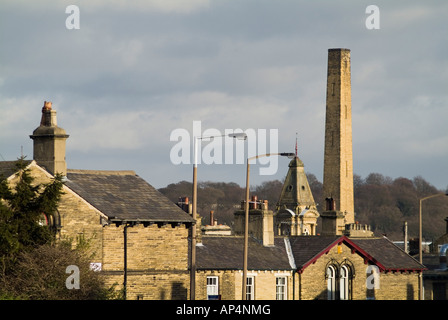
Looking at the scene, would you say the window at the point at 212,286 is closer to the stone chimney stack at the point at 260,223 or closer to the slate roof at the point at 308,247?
the slate roof at the point at 308,247

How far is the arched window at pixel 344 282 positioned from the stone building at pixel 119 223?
11960 millimetres

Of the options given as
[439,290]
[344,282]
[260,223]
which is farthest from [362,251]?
[439,290]

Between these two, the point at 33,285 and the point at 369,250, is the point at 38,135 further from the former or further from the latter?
the point at 369,250

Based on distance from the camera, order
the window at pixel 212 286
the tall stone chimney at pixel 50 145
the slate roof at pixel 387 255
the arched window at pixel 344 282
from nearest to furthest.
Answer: the tall stone chimney at pixel 50 145, the window at pixel 212 286, the arched window at pixel 344 282, the slate roof at pixel 387 255

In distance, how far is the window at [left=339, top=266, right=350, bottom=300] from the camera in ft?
186

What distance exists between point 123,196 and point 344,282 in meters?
15.6

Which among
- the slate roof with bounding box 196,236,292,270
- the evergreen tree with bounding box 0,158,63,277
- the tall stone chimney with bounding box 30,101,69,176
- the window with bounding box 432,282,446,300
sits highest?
the tall stone chimney with bounding box 30,101,69,176

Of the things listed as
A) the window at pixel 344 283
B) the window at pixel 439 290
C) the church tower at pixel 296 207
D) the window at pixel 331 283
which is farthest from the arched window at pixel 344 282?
the church tower at pixel 296 207

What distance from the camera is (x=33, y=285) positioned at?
39312 mm

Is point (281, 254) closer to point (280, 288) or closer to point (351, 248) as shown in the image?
point (280, 288)

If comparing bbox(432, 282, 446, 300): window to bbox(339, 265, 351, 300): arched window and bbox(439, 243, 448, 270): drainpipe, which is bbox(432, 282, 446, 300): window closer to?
bbox(439, 243, 448, 270): drainpipe

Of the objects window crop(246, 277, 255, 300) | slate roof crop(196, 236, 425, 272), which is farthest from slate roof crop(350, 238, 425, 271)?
window crop(246, 277, 255, 300)

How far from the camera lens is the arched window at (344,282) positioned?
56.8 m
